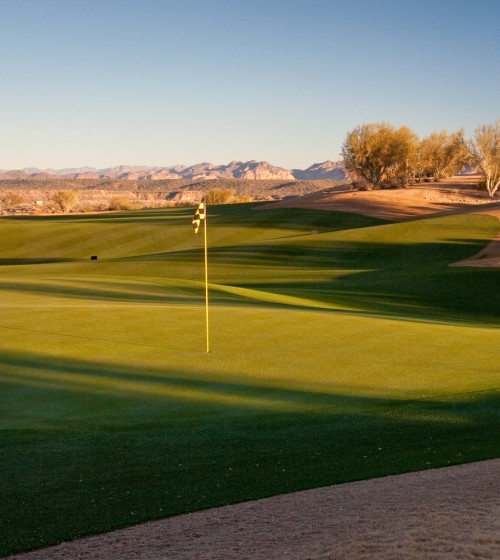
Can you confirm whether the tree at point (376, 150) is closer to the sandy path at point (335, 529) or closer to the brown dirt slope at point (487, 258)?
the brown dirt slope at point (487, 258)

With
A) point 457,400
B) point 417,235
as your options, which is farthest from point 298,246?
point 457,400

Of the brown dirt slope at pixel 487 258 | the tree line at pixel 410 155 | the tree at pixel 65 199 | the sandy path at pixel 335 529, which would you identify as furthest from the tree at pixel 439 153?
the sandy path at pixel 335 529

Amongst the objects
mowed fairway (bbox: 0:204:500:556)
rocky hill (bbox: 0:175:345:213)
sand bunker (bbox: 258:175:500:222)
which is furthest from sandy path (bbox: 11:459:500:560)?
rocky hill (bbox: 0:175:345:213)

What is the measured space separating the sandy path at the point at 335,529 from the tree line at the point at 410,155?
228 ft

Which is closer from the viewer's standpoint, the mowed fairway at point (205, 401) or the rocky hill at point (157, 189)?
the mowed fairway at point (205, 401)

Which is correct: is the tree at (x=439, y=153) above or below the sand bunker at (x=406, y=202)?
above

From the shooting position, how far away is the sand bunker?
62.7 metres

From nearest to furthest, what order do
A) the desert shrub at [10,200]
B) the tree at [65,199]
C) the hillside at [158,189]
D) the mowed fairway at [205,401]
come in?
the mowed fairway at [205,401] < the tree at [65,199] < the desert shrub at [10,200] < the hillside at [158,189]

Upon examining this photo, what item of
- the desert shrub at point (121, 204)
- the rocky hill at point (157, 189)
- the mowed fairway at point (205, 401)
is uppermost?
the rocky hill at point (157, 189)

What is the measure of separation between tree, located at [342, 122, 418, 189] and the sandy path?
72235 mm

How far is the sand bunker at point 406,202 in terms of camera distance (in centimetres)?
6266

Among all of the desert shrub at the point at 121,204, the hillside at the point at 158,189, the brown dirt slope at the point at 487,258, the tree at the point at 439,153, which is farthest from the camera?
the hillside at the point at 158,189

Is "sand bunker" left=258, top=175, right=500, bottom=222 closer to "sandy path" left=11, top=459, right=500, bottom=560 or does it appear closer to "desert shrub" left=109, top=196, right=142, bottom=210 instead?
"desert shrub" left=109, top=196, right=142, bottom=210

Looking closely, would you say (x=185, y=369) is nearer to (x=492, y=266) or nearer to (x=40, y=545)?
(x=40, y=545)
